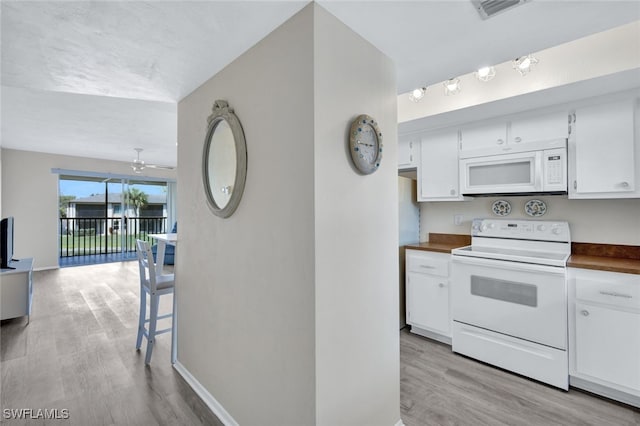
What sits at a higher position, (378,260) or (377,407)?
(378,260)

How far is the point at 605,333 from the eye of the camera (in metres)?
2.00

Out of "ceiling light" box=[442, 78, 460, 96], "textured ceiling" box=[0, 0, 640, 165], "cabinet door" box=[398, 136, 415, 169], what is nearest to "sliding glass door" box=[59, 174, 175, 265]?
"textured ceiling" box=[0, 0, 640, 165]

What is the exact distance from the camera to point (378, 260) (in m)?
1.62

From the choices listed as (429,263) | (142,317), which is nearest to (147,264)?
(142,317)

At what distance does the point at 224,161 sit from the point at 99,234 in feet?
24.6

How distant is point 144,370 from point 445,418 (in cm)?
Result: 230

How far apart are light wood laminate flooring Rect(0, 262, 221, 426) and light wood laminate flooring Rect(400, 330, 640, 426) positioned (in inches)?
54.7

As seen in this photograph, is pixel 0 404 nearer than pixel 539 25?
No

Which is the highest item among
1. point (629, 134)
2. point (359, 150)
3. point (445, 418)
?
point (629, 134)

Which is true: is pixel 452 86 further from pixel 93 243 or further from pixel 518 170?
pixel 93 243

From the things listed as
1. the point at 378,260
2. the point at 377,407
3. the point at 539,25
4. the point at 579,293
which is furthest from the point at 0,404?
the point at 579,293

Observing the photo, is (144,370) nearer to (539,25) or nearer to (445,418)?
(445,418)

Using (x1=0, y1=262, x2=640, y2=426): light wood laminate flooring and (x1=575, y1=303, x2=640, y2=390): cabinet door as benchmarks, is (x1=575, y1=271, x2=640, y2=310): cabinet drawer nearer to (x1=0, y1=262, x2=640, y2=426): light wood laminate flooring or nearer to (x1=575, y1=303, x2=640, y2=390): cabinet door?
(x1=575, y1=303, x2=640, y2=390): cabinet door

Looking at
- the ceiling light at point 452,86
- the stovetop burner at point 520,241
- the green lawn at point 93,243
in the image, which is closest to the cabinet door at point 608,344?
the stovetop burner at point 520,241
